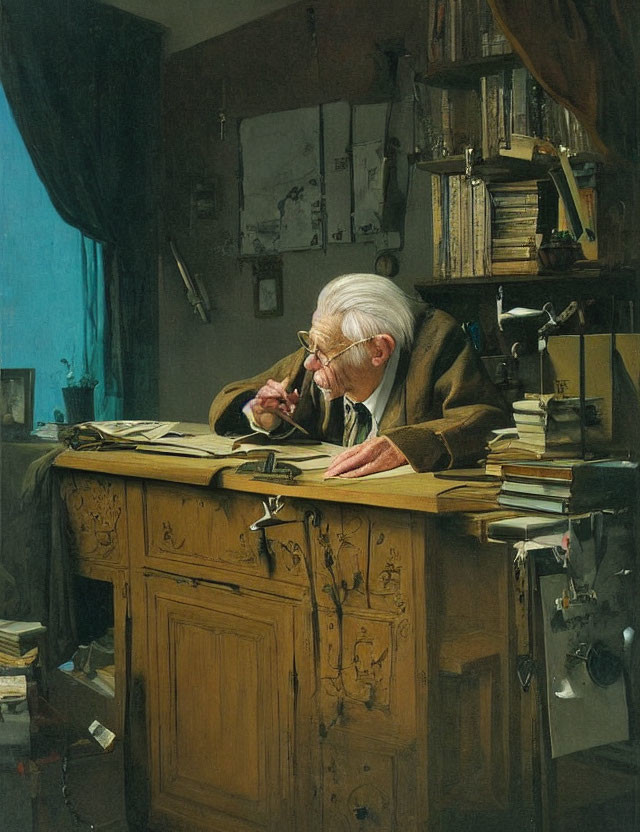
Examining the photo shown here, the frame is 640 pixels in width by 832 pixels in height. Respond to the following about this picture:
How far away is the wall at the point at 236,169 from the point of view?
97.4 inches

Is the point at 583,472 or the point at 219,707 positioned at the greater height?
the point at 583,472

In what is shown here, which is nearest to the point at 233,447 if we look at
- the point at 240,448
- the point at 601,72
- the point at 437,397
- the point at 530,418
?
the point at 240,448

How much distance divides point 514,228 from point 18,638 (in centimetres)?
187

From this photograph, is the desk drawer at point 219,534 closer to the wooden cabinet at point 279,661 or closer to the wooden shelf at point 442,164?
the wooden cabinet at point 279,661

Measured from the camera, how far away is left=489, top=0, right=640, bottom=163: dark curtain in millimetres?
2395

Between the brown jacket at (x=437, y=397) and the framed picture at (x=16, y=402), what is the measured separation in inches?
30.8

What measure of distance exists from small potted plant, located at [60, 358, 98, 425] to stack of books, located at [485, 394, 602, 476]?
1215mm

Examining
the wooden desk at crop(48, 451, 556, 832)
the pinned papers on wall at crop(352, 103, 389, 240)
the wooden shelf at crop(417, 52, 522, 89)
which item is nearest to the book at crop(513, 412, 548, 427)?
the wooden desk at crop(48, 451, 556, 832)

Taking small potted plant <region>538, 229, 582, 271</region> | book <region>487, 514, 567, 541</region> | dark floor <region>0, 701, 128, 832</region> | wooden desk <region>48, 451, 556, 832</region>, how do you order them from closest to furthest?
book <region>487, 514, 567, 541</region>
wooden desk <region>48, 451, 556, 832</region>
small potted plant <region>538, 229, 582, 271</region>
dark floor <region>0, 701, 128, 832</region>

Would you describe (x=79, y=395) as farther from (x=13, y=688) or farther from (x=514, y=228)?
(x=514, y=228)

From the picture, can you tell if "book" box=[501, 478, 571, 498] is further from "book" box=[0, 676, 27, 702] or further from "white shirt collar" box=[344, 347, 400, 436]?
"book" box=[0, 676, 27, 702]

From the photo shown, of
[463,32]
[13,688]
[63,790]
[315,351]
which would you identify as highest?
[463,32]

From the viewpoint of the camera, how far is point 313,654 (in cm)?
246

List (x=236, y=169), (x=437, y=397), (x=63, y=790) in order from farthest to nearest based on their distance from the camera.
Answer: (x=63, y=790), (x=236, y=169), (x=437, y=397)
